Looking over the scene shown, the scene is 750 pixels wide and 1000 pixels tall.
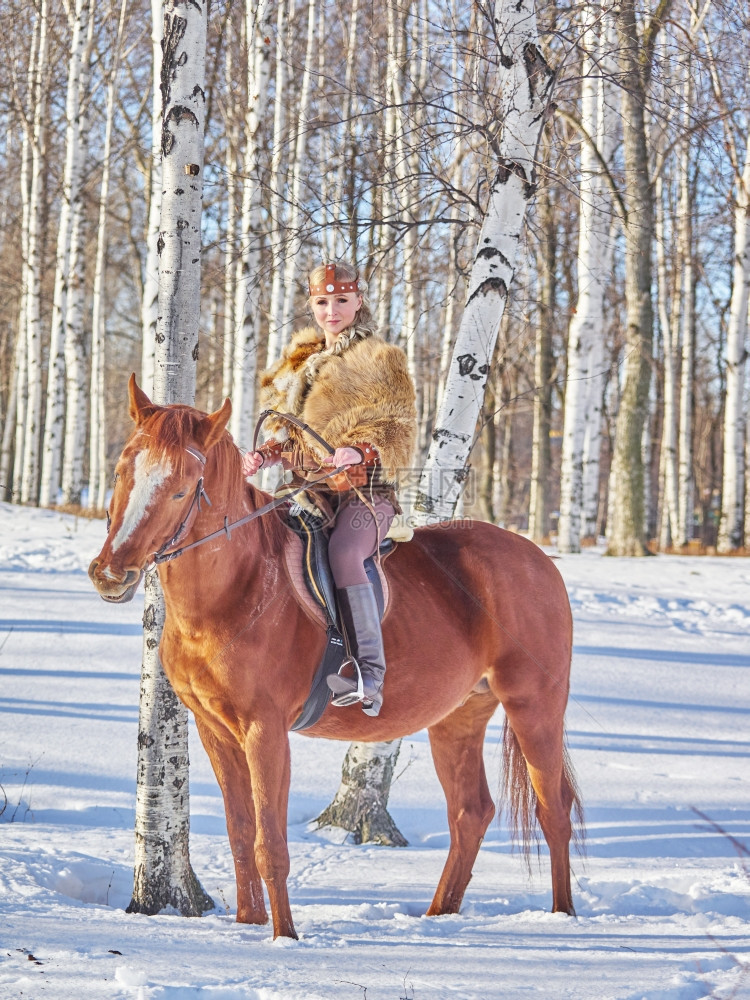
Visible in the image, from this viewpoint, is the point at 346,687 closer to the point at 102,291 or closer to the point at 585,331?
the point at 585,331

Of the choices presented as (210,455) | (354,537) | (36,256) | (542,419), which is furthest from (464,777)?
(36,256)

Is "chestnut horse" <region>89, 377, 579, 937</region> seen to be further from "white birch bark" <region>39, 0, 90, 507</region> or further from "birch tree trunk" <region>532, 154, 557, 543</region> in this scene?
"white birch bark" <region>39, 0, 90, 507</region>

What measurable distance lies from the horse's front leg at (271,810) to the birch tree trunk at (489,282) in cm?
174

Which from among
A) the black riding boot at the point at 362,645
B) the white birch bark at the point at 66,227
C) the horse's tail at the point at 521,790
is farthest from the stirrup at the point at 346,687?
the white birch bark at the point at 66,227

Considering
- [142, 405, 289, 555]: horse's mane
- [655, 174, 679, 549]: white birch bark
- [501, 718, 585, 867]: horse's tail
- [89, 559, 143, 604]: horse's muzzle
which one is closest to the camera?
[89, 559, 143, 604]: horse's muzzle

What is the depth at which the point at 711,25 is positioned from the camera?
912 centimetres

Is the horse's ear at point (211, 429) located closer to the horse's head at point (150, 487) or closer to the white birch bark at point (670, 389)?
the horse's head at point (150, 487)

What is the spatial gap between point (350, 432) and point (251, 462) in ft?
1.45

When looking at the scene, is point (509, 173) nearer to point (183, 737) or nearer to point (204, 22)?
point (204, 22)

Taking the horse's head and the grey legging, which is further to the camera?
the grey legging

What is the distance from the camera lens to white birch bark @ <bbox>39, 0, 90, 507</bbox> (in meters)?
14.5

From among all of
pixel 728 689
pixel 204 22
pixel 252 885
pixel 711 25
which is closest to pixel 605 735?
pixel 728 689

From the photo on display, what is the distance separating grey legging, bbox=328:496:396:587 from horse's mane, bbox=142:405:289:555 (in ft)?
0.78

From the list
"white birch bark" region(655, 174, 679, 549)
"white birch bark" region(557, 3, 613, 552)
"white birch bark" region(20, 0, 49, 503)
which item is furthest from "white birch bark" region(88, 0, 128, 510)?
"white birch bark" region(655, 174, 679, 549)
